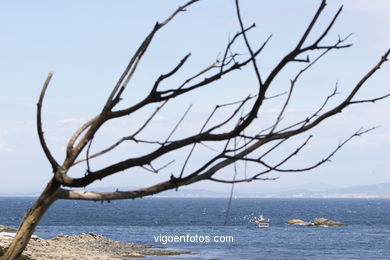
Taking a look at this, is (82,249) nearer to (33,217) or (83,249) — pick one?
(83,249)

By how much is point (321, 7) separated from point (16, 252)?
8.51 feet

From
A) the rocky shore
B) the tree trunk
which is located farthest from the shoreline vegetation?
the tree trunk

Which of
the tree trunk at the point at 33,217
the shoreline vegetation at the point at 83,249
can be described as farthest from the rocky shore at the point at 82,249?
the tree trunk at the point at 33,217

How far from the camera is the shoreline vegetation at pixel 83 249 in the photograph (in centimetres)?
3897

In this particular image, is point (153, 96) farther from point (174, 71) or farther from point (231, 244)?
point (231, 244)

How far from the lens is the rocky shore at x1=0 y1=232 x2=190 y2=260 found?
128 feet

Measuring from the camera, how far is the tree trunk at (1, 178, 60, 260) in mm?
4105

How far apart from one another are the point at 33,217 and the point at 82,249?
160 ft

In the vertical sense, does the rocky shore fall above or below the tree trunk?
below

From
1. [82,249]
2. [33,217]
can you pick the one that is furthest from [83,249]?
[33,217]

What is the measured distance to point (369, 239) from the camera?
3012 inches

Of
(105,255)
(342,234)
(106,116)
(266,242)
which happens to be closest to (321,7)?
(106,116)

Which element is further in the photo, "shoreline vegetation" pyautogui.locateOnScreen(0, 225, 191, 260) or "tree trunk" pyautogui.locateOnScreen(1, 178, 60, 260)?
"shoreline vegetation" pyautogui.locateOnScreen(0, 225, 191, 260)

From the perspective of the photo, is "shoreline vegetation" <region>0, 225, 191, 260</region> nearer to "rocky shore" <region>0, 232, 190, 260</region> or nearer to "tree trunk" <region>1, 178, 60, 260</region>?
"rocky shore" <region>0, 232, 190, 260</region>
